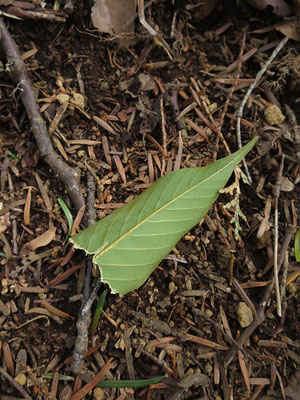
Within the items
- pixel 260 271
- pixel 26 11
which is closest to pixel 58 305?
pixel 260 271

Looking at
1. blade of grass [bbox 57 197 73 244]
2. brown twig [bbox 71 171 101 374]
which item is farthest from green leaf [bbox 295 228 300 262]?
blade of grass [bbox 57 197 73 244]

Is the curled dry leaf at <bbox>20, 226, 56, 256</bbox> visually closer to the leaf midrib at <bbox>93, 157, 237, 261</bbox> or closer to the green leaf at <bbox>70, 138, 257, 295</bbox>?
the green leaf at <bbox>70, 138, 257, 295</bbox>

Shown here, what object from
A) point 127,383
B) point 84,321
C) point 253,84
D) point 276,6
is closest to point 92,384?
point 127,383

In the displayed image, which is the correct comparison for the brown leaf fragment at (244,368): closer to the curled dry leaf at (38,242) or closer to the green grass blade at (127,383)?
the green grass blade at (127,383)

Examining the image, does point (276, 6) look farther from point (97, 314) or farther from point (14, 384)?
point (14, 384)

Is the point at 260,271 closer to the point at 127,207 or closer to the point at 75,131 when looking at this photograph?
the point at 127,207
